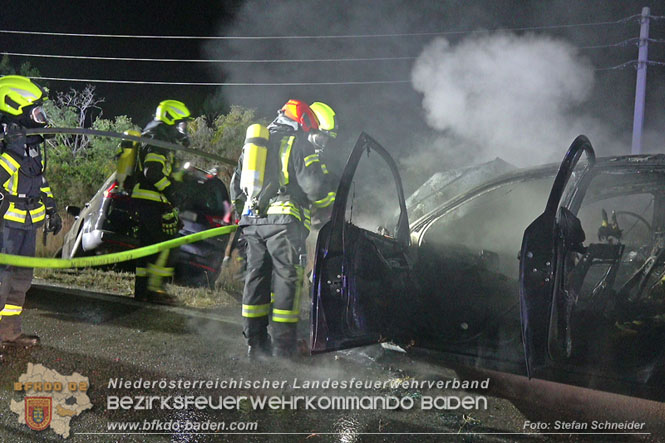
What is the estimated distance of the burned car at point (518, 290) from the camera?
2.50m

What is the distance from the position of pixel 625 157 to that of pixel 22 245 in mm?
4488

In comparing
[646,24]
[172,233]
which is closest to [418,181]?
[646,24]

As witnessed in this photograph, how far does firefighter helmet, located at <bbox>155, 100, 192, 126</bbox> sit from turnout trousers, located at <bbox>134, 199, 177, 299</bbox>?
2.94ft

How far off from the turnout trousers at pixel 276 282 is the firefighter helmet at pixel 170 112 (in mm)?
2082

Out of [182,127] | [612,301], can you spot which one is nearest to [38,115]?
[182,127]

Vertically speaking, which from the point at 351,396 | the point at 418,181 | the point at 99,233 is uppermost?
the point at 418,181

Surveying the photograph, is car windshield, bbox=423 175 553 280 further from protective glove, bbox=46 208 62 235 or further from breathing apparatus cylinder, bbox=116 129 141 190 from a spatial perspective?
breathing apparatus cylinder, bbox=116 129 141 190

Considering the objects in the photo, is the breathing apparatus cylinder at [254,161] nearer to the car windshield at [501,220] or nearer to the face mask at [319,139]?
the face mask at [319,139]

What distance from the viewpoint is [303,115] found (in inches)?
156

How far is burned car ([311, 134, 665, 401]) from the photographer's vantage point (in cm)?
250

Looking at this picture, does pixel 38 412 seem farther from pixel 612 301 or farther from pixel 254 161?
pixel 612 301

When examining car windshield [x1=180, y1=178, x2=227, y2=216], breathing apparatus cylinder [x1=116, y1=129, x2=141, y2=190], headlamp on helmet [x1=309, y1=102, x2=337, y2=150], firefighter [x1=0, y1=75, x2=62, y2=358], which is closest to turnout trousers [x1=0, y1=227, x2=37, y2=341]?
firefighter [x1=0, y1=75, x2=62, y2=358]

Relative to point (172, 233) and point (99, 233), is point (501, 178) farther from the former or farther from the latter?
point (99, 233)

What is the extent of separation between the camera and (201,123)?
2481cm
